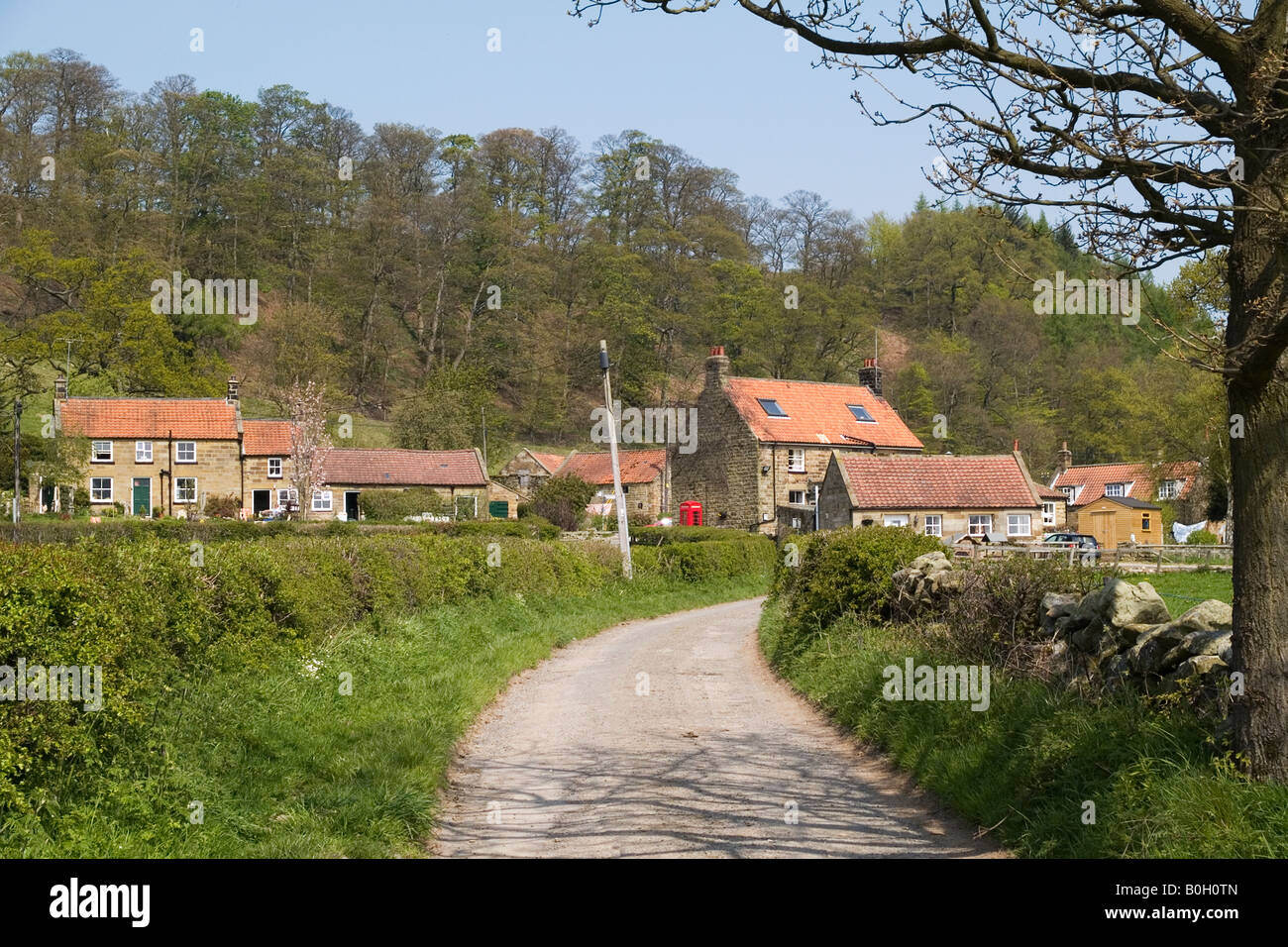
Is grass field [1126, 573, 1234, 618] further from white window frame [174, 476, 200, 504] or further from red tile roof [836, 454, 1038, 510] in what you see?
A: white window frame [174, 476, 200, 504]

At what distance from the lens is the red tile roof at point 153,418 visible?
59.3 meters

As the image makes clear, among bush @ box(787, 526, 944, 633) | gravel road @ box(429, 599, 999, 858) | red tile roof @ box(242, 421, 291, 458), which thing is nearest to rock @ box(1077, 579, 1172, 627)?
gravel road @ box(429, 599, 999, 858)

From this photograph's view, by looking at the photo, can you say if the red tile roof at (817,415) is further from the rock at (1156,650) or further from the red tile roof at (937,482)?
the rock at (1156,650)

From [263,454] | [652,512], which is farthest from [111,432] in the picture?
[652,512]

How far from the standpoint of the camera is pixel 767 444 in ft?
182

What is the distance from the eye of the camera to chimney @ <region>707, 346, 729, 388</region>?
57844 mm

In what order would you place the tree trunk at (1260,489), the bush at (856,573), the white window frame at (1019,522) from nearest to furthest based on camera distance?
the tree trunk at (1260,489) < the bush at (856,573) < the white window frame at (1019,522)

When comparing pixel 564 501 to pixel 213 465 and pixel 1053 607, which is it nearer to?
pixel 213 465

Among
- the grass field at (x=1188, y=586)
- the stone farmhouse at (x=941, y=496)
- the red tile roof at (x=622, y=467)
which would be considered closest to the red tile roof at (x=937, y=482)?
the stone farmhouse at (x=941, y=496)

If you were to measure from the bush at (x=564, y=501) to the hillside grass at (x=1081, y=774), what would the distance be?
4517 cm

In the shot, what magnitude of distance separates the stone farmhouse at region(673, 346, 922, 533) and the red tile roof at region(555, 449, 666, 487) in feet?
14.4

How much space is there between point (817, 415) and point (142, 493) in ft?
119

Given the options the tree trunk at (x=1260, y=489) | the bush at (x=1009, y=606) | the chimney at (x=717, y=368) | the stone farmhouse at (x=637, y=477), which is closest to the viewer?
the tree trunk at (x=1260, y=489)

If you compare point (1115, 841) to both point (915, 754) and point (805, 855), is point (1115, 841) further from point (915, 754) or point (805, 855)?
point (915, 754)
